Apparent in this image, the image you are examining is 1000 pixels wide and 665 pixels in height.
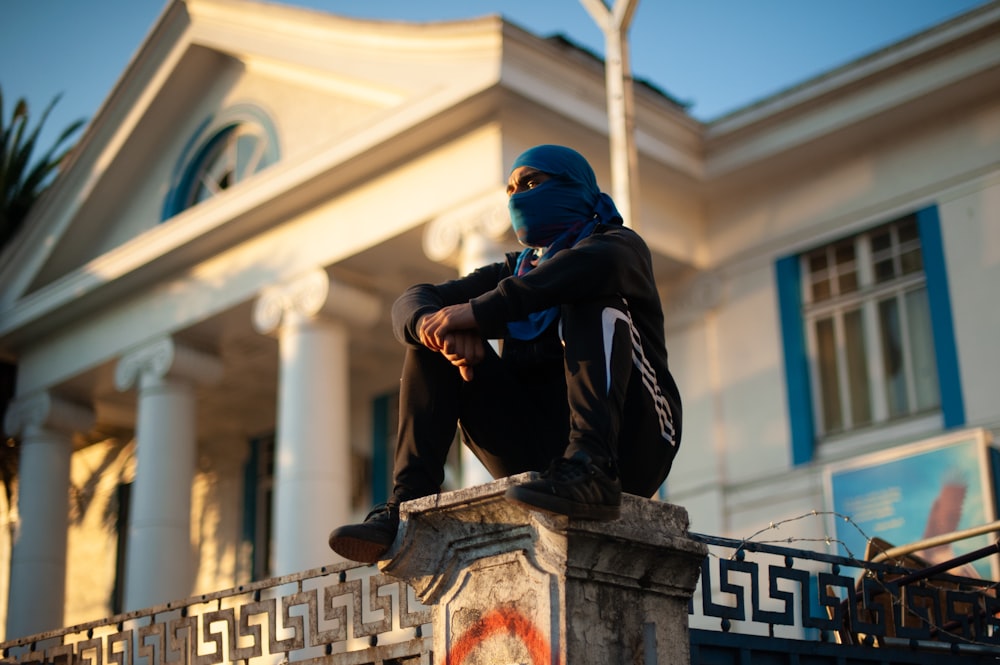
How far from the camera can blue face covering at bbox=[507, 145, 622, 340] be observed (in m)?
4.34

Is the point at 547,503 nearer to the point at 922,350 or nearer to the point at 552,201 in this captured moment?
the point at 552,201

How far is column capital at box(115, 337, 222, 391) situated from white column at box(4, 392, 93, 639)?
197cm

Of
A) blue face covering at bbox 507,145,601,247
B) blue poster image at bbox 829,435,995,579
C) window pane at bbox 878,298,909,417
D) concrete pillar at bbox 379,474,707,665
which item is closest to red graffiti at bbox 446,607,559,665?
concrete pillar at bbox 379,474,707,665

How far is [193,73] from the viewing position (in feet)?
54.4

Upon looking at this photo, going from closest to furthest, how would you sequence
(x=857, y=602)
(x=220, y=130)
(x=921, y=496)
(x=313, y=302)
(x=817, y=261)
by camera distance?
(x=857, y=602) → (x=921, y=496) → (x=817, y=261) → (x=313, y=302) → (x=220, y=130)

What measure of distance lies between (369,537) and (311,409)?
9.59 meters

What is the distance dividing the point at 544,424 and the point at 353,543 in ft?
2.43

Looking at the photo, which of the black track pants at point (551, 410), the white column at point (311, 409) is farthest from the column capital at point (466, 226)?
the black track pants at point (551, 410)

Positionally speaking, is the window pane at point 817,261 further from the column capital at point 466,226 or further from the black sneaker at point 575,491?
the black sneaker at point 575,491

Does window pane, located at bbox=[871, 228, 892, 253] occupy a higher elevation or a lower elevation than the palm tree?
lower

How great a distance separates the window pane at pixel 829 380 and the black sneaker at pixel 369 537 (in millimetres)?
9520

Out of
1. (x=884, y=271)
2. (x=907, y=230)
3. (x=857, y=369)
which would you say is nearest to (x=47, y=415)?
(x=857, y=369)

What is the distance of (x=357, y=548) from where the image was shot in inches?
155

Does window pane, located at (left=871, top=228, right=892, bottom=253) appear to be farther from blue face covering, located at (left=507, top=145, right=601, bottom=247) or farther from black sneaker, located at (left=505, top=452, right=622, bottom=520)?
black sneaker, located at (left=505, top=452, right=622, bottom=520)
